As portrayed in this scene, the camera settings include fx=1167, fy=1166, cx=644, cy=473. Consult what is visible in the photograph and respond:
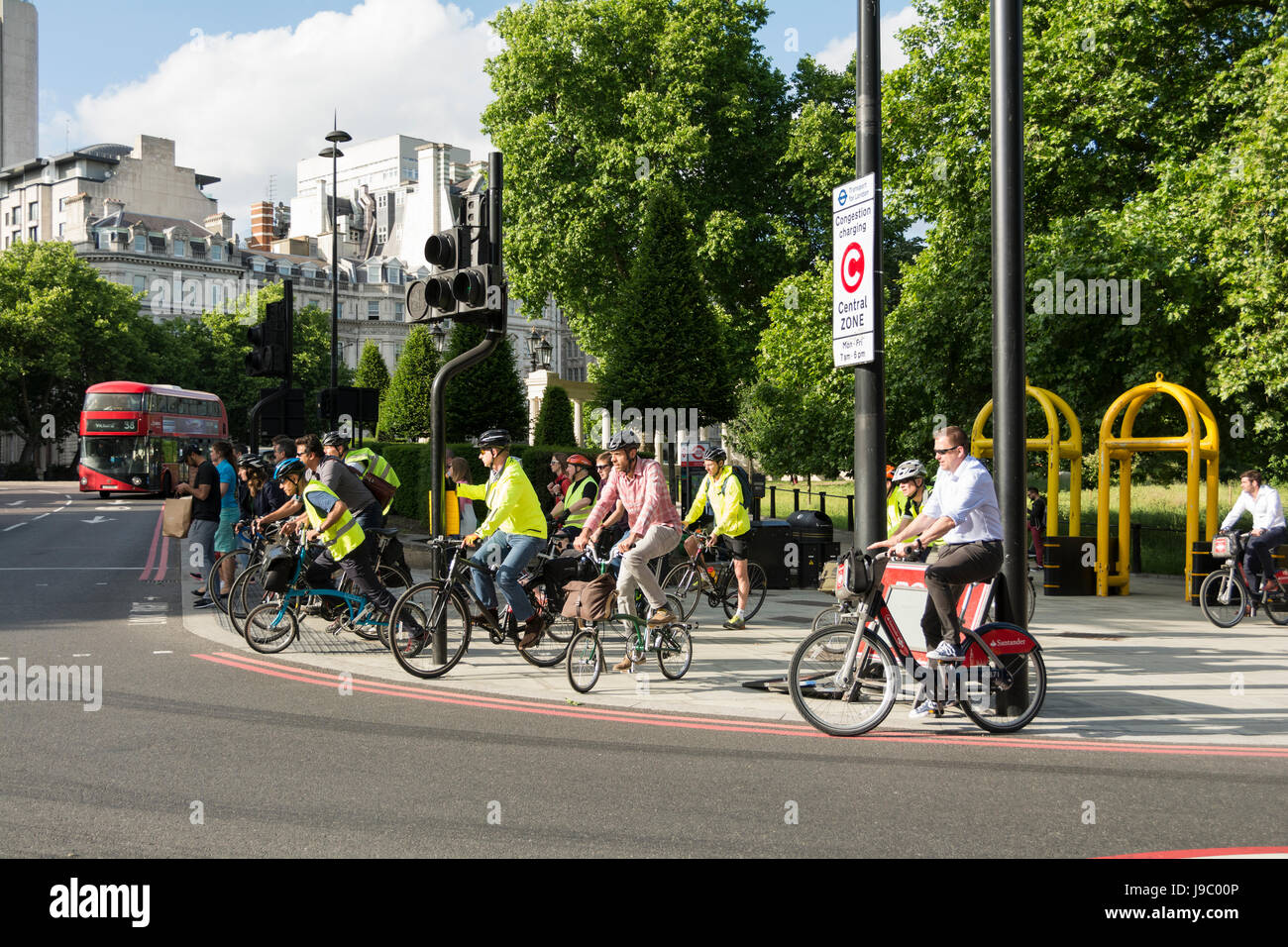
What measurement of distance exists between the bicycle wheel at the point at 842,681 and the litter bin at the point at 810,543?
29.4 ft

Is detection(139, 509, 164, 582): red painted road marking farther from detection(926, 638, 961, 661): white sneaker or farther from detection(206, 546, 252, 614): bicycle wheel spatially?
detection(926, 638, 961, 661): white sneaker

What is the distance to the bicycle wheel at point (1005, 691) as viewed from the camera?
7273mm

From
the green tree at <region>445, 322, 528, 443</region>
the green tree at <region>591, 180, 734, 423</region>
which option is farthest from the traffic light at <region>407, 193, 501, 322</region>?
the green tree at <region>445, 322, 528, 443</region>

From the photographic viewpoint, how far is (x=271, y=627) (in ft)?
33.7

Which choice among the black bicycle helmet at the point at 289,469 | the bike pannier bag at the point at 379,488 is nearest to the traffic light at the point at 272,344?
the bike pannier bag at the point at 379,488

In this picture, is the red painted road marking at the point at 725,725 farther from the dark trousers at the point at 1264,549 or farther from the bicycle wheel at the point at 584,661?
the dark trousers at the point at 1264,549

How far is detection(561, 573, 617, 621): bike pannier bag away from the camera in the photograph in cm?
854

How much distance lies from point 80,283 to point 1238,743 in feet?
229

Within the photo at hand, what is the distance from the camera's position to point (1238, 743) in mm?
7047

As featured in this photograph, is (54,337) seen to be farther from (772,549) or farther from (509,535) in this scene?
(509,535)

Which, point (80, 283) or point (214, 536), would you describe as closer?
point (214, 536)

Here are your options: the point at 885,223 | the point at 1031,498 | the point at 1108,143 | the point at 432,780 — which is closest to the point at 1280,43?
the point at 1108,143

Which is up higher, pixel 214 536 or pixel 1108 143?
pixel 1108 143
